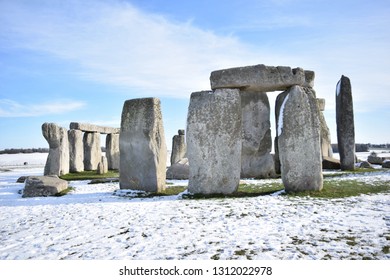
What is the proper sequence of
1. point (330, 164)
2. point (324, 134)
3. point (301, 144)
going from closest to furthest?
point (301, 144), point (330, 164), point (324, 134)

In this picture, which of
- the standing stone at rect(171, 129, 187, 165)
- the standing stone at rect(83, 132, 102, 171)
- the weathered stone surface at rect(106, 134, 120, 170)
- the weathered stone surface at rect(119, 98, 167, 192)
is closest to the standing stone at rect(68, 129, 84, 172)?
the standing stone at rect(83, 132, 102, 171)

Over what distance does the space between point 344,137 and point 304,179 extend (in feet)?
26.9

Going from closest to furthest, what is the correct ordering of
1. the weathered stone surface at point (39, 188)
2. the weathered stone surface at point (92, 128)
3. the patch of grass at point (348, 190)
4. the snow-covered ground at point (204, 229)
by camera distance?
the snow-covered ground at point (204, 229) → the patch of grass at point (348, 190) → the weathered stone surface at point (39, 188) → the weathered stone surface at point (92, 128)

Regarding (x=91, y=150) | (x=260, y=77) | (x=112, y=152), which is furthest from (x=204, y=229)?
(x=112, y=152)

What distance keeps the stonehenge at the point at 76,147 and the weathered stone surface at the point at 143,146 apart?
7.54m

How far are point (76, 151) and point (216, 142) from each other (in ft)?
46.4

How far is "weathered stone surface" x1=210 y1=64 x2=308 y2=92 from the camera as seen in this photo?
8.95m

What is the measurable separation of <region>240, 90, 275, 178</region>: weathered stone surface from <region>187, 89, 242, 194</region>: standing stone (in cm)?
558

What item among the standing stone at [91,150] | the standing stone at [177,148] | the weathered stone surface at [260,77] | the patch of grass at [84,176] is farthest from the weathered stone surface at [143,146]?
the standing stone at [91,150]

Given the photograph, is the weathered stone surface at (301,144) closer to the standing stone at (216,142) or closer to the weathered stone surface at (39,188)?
the standing stone at (216,142)

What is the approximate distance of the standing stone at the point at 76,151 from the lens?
20.4 metres

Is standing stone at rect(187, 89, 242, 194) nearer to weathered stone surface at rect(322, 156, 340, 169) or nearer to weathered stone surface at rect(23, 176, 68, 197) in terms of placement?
weathered stone surface at rect(23, 176, 68, 197)

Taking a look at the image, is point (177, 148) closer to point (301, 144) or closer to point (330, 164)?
point (330, 164)

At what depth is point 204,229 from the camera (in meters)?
5.39
